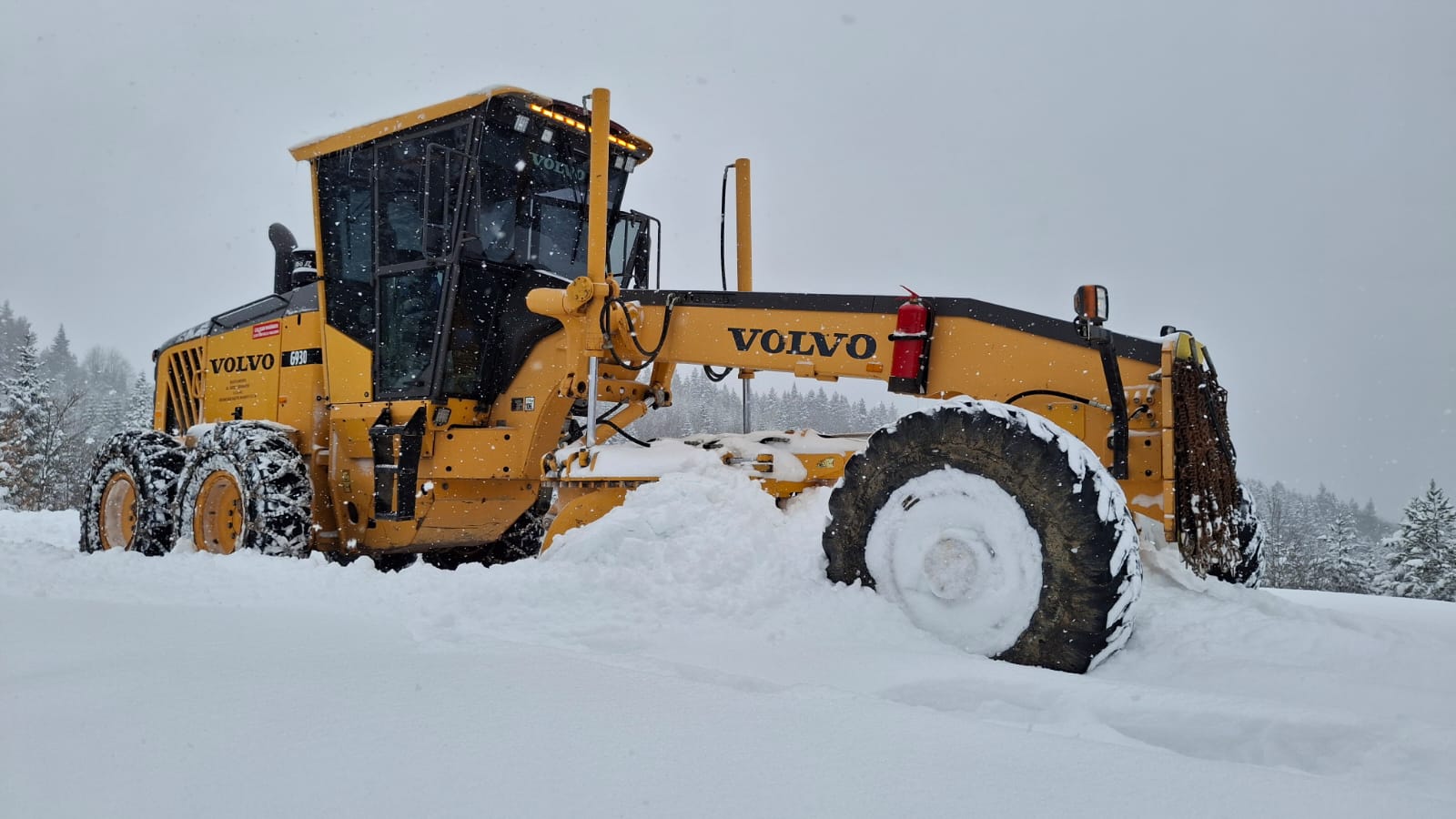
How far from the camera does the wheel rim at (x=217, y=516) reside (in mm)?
7043

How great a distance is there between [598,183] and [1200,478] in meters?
3.52

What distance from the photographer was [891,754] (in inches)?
77.4

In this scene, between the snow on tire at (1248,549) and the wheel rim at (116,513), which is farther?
the wheel rim at (116,513)

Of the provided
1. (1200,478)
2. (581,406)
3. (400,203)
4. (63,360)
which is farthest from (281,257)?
(63,360)

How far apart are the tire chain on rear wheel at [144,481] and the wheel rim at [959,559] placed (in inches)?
243

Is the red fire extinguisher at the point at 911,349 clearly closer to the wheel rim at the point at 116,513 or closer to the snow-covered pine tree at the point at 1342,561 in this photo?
the wheel rim at the point at 116,513

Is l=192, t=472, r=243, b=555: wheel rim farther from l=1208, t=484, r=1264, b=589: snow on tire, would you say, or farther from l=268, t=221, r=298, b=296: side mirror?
l=1208, t=484, r=1264, b=589: snow on tire

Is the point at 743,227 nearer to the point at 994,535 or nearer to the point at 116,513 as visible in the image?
the point at 994,535

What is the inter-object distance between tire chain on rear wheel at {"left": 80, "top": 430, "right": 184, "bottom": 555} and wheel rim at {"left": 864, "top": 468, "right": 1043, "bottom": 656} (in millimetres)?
6173

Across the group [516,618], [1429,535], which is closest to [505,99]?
[516,618]

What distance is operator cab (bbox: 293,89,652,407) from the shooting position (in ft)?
20.9

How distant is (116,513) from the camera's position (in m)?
8.27

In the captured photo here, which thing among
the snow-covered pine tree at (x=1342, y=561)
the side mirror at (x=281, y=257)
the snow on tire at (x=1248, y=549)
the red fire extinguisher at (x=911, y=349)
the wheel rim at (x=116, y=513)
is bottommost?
the snow-covered pine tree at (x=1342, y=561)

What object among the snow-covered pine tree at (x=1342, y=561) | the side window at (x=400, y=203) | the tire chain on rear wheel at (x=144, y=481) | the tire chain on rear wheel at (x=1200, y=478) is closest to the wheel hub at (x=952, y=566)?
the tire chain on rear wheel at (x=1200, y=478)
